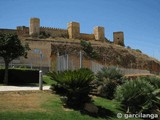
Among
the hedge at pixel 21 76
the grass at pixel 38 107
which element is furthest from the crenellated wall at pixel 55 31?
the grass at pixel 38 107

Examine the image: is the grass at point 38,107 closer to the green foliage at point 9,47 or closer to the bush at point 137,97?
the bush at point 137,97

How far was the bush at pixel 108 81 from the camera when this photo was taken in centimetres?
1492

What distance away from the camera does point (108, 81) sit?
14898mm

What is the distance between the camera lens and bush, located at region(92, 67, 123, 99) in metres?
14.9

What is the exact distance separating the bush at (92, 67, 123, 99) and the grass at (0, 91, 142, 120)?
2.99 ft

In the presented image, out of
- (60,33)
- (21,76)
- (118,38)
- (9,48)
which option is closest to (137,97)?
(21,76)

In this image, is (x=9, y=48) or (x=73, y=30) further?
(x=73, y=30)

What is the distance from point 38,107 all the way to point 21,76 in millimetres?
12499

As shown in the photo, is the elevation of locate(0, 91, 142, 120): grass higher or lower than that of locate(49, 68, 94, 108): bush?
lower

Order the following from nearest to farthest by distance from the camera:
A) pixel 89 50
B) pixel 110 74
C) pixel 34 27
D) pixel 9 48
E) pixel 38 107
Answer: pixel 38 107
pixel 110 74
pixel 9 48
pixel 89 50
pixel 34 27

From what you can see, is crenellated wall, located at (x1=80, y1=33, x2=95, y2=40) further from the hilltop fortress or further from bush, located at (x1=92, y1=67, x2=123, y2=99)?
bush, located at (x1=92, y1=67, x2=123, y2=99)

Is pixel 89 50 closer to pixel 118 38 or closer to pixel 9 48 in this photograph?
pixel 118 38

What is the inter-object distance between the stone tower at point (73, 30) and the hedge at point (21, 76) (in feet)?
181

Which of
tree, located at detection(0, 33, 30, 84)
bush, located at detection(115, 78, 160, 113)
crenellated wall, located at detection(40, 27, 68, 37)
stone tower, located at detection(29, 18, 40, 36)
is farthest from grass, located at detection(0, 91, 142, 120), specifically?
crenellated wall, located at detection(40, 27, 68, 37)
